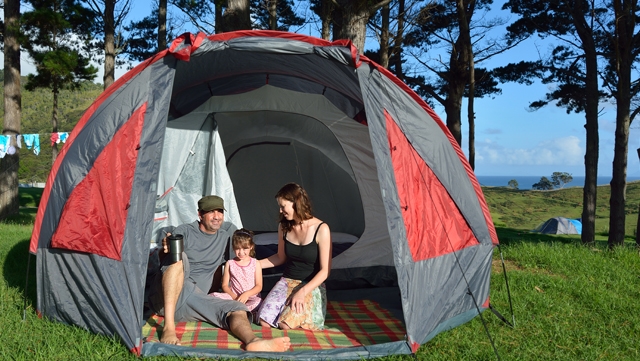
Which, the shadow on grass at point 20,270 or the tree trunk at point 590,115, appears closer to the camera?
the shadow on grass at point 20,270

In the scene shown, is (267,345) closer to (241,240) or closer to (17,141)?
(241,240)

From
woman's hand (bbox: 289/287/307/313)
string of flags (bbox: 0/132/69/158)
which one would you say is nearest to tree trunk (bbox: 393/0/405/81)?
string of flags (bbox: 0/132/69/158)

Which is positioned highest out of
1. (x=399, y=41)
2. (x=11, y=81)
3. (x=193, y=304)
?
(x=399, y=41)

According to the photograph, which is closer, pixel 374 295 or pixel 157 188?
pixel 157 188

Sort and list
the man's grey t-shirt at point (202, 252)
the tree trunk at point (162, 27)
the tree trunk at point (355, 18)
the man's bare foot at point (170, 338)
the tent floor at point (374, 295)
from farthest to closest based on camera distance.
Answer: the tree trunk at point (162, 27) < the tree trunk at point (355, 18) < the tent floor at point (374, 295) < the man's grey t-shirt at point (202, 252) < the man's bare foot at point (170, 338)

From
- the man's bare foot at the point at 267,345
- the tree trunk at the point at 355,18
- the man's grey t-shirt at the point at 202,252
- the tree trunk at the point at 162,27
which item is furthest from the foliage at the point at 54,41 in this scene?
the man's bare foot at the point at 267,345

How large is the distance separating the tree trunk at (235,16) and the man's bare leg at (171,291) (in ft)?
13.1

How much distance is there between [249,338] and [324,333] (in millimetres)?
606

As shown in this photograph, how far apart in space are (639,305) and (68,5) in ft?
41.9

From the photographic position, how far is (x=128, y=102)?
3.62 m

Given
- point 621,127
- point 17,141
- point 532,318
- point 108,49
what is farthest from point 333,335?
point 108,49

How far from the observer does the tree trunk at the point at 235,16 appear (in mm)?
6844

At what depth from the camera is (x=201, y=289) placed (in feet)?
13.5

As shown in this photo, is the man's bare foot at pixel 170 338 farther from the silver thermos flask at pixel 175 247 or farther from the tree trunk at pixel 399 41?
the tree trunk at pixel 399 41
